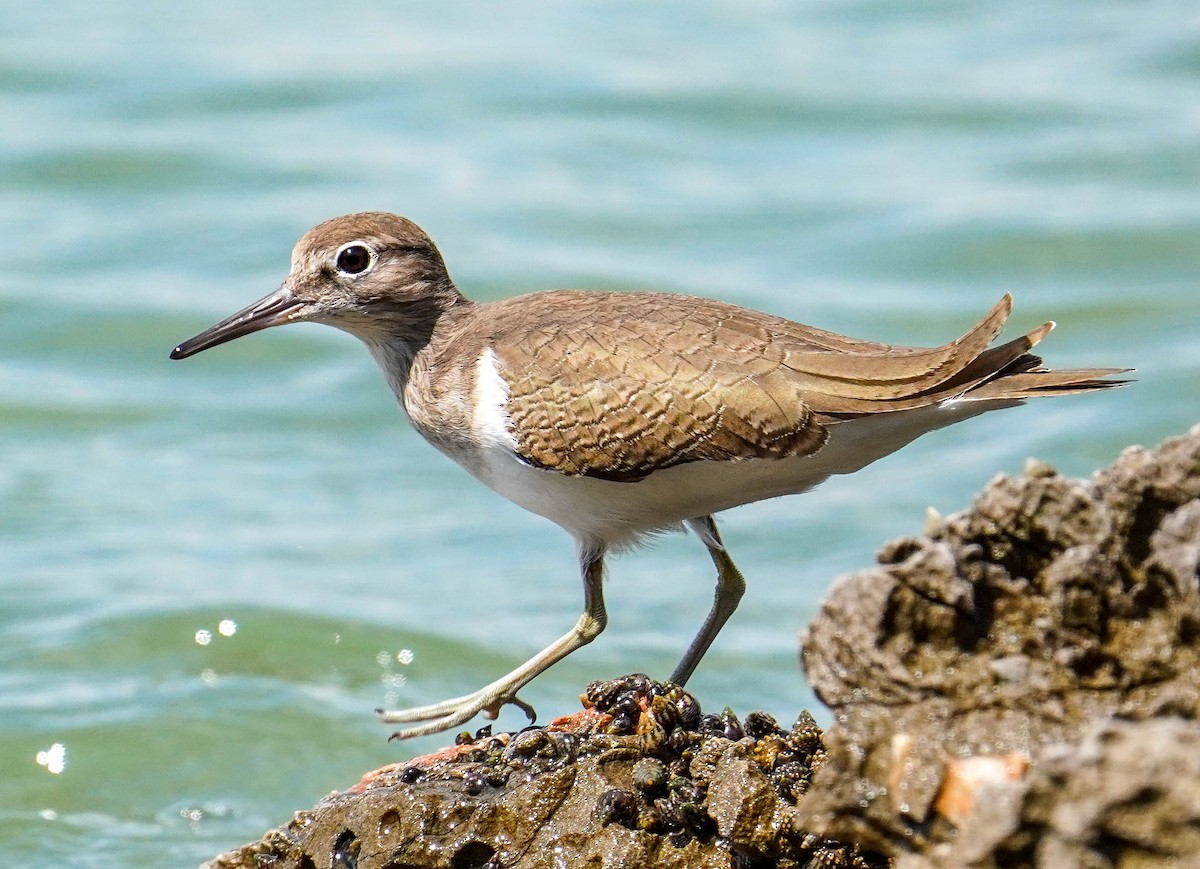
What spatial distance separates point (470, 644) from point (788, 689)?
96.6 inches

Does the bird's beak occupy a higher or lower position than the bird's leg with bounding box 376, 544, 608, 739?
higher

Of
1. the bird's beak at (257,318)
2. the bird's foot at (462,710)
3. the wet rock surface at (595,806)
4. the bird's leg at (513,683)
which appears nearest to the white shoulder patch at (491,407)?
the bird's leg at (513,683)

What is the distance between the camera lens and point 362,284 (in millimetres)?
7977

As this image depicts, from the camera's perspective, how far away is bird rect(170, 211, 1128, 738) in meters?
6.54

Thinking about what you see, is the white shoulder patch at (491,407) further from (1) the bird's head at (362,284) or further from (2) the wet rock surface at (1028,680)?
(2) the wet rock surface at (1028,680)

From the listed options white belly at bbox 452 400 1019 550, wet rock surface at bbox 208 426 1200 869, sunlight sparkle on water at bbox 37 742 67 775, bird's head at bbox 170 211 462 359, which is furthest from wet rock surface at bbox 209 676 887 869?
sunlight sparkle on water at bbox 37 742 67 775

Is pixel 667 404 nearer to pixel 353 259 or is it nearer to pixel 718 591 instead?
pixel 718 591

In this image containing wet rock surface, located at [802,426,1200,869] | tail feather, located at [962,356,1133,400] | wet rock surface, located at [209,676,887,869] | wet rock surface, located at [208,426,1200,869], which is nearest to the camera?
wet rock surface, located at [208,426,1200,869]

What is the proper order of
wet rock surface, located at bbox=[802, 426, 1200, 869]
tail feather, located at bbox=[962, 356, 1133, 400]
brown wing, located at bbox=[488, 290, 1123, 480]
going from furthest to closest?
1. brown wing, located at bbox=[488, 290, 1123, 480]
2. tail feather, located at bbox=[962, 356, 1133, 400]
3. wet rock surface, located at bbox=[802, 426, 1200, 869]

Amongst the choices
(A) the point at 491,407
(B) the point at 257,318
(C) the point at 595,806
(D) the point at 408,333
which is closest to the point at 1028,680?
(C) the point at 595,806

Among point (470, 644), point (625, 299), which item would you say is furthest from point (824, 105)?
point (625, 299)

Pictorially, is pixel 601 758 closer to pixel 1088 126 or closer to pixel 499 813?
pixel 499 813

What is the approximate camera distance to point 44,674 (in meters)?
11.6

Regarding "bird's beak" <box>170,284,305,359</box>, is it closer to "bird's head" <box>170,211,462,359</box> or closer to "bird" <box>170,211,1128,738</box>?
"bird's head" <box>170,211,462,359</box>
